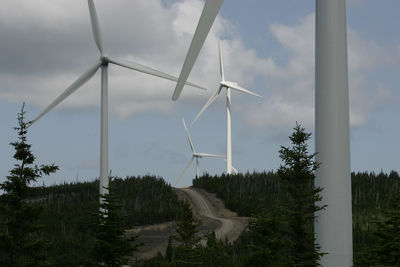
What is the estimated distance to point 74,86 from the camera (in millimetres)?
32594

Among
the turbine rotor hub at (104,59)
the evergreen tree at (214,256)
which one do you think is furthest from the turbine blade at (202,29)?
the turbine rotor hub at (104,59)

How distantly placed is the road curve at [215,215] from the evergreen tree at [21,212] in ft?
43.4

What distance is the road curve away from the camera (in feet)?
117

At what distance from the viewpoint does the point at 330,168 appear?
1292 centimetres

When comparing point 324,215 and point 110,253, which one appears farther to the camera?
point 110,253

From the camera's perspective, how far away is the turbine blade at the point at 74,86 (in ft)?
106

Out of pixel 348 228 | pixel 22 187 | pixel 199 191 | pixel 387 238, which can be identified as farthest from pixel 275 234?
pixel 199 191

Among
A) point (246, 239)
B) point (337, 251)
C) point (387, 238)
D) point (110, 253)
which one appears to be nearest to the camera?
point (337, 251)

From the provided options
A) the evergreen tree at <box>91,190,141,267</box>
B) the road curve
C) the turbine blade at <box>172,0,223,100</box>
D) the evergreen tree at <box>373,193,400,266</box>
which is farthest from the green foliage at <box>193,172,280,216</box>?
the turbine blade at <box>172,0,223,100</box>

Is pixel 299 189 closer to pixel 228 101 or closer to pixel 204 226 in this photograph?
pixel 204 226

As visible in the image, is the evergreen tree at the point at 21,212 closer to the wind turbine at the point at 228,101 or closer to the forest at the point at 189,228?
the forest at the point at 189,228

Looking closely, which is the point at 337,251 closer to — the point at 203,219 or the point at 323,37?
Answer: the point at 323,37

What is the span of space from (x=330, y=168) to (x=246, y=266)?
7.44 m

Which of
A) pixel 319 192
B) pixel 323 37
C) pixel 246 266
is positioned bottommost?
pixel 246 266
